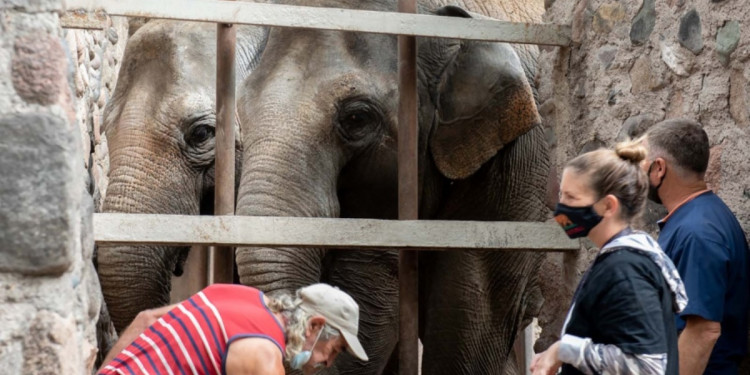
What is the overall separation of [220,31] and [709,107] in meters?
1.71

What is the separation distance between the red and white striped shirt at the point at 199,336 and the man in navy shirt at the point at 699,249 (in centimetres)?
111

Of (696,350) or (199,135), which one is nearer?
(696,350)

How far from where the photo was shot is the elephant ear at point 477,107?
20.9 ft

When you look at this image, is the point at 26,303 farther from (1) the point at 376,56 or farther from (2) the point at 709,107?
(1) the point at 376,56

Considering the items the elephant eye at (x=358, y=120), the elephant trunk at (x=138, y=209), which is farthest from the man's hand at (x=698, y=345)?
the elephant trunk at (x=138, y=209)

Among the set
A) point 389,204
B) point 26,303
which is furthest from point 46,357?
point 389,204

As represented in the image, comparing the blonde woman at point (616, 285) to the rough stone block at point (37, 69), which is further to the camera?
the blonde woman at point (616, 285)

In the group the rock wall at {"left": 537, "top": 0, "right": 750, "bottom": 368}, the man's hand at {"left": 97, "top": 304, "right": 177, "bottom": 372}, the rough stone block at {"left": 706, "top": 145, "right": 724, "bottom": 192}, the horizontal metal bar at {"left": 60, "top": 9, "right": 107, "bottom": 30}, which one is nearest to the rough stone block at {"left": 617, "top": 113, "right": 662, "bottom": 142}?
the rock wall at {"left": 537, "top": 0, "right": 750, "bottom": 368}

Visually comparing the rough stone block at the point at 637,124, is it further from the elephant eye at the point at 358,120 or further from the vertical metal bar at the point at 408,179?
the elephant eye at the point at 358,120

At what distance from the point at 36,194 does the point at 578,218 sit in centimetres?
130

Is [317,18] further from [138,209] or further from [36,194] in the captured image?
[36,194]

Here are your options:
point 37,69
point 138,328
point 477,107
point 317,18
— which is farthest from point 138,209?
point 37,69

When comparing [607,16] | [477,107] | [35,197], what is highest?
[607,16]

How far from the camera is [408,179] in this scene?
4980 mm
